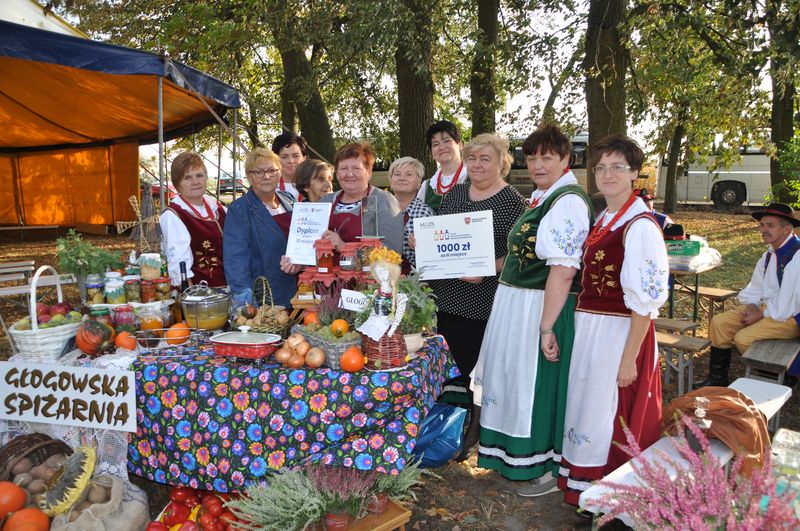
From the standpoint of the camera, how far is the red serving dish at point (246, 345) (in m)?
2.46

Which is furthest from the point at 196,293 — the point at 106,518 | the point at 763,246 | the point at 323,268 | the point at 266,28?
the point at 763,246

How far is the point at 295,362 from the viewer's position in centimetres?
239

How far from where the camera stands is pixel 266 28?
27.9ft

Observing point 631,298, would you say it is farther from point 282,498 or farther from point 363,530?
point 282,498

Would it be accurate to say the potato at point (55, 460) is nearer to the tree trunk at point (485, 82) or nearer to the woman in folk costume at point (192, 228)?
the woman in folk costume at point (192, 228)

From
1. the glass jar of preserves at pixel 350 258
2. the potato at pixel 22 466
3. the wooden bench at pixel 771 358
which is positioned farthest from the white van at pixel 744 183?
the potato at pixel 22 466

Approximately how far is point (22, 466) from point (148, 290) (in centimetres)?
99

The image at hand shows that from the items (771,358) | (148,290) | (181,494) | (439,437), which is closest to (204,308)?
(148,290)

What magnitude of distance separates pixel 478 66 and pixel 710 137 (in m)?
3.70

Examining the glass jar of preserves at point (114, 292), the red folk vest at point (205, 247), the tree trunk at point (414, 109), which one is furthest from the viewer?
the tree trunk at point (414, 109)

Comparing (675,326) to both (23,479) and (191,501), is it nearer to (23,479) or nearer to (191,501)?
(191,501)

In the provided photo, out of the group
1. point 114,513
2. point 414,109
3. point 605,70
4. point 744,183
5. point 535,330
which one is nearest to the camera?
point 114,513

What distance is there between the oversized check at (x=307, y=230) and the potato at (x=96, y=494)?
4.53 ft

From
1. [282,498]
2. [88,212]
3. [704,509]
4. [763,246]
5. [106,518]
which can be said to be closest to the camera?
[704,509]
